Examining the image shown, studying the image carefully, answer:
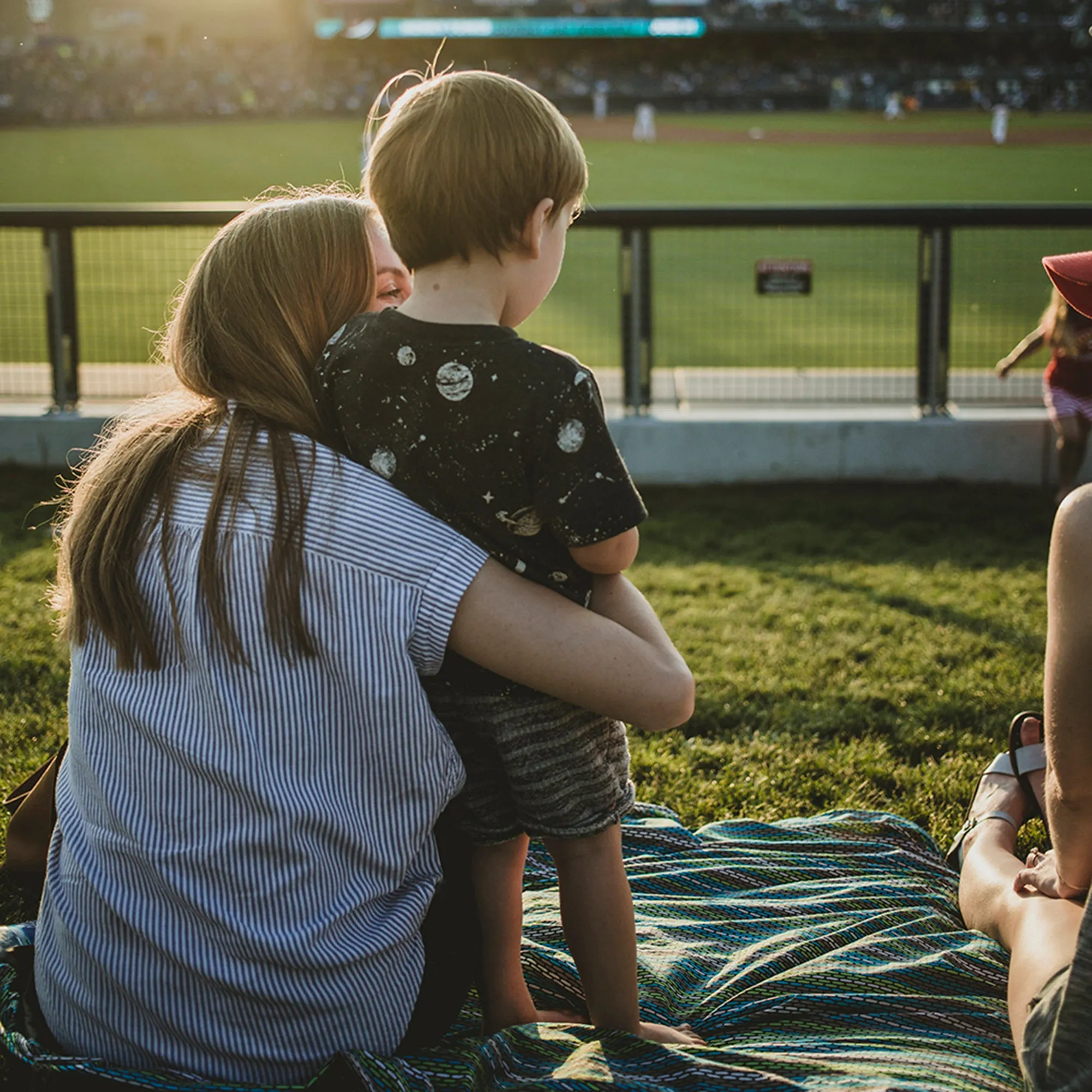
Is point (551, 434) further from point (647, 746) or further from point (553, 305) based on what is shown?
point (553, 305)

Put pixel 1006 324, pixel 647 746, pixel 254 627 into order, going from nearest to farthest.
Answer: pixel 254 627
pixel 647 746
pixel 1006 324

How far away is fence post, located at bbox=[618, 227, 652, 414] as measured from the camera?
273 inches

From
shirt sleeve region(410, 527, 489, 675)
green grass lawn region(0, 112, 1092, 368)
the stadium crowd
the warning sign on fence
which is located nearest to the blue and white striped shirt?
shirt sleeve region(410, 527, 489, 675)

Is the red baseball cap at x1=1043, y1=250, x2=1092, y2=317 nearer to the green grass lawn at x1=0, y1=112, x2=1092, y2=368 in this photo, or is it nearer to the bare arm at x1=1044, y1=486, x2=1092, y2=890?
the bare arm at x1=1044, y1=486, x2=1092, y2=890

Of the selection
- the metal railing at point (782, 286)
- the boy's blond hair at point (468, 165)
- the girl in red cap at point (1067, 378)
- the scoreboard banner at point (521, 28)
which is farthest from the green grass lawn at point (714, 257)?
the scoreboard banner at point (521, 28)

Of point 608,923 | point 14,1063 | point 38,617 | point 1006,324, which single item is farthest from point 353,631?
point 1006,324

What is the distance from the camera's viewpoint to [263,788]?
1676 millimetres

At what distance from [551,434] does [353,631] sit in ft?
1.27

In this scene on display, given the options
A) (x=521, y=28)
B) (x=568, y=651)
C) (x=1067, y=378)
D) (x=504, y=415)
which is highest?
(x=521, y=28)

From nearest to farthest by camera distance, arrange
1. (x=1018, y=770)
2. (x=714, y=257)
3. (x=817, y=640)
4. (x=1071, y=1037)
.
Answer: (x=1071, y=1037) < (x=1018, y=770) < (x=817, y=640) < (x=714, y=257)

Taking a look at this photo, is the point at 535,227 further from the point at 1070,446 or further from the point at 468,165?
the point at 1070,446

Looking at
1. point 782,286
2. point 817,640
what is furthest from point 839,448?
point 817,640

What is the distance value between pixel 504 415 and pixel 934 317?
18.4 ft

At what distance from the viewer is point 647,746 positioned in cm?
376
